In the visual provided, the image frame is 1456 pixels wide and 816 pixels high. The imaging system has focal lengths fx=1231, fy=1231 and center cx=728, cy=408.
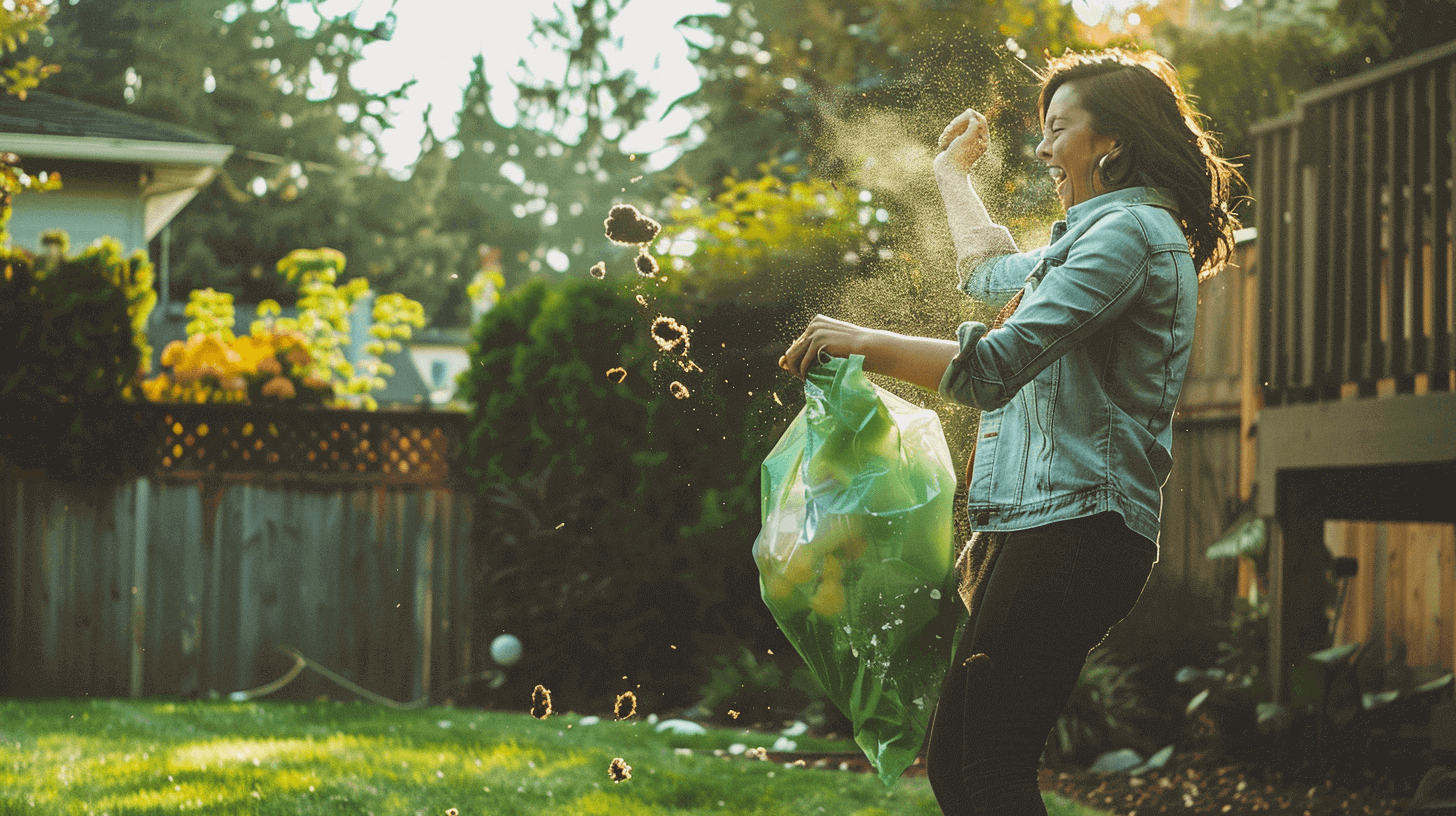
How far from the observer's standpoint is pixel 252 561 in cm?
603

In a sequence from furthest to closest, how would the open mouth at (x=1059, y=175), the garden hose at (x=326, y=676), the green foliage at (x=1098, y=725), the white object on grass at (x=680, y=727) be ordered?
the garden hose at (x=326, y=676), the white object on grass at (x=680, y=727), the green foliage at (x=1098, y=725), the open mouth at (x=1059, y=175)

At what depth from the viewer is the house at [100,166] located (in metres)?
6.17

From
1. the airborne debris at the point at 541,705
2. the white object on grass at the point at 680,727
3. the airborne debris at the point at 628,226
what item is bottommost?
the white object on grass at the point at 680,727

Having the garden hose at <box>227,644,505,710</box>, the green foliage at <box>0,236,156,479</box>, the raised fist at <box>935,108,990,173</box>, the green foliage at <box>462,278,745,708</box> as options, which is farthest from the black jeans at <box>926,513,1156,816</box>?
the green foliage at <box>0,236,156,479</box>

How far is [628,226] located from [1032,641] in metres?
1.57

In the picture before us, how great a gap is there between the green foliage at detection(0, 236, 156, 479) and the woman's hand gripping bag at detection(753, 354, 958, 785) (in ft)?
15.3

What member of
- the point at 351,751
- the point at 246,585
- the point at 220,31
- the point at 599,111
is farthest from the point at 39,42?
the point at 351,751

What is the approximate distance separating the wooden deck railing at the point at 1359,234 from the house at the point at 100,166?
555 centimetres

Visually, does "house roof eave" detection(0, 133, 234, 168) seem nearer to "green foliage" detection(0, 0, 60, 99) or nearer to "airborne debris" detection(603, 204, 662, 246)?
"green foliage" detection(0, 0, 60, 99)

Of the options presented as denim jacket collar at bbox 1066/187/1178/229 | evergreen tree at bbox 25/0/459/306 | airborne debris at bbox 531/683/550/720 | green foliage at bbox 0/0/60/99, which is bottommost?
airborne debris at bbox 531/683/550/720

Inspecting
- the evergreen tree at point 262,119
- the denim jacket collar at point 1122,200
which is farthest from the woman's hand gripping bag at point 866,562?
the evergreen tree at point 262,119

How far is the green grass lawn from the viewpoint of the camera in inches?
130

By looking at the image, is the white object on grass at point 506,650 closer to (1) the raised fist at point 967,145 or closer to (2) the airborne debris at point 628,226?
(2) the airborne debris at point 628,226

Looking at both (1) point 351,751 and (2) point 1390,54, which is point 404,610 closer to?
(1) point 351,751
